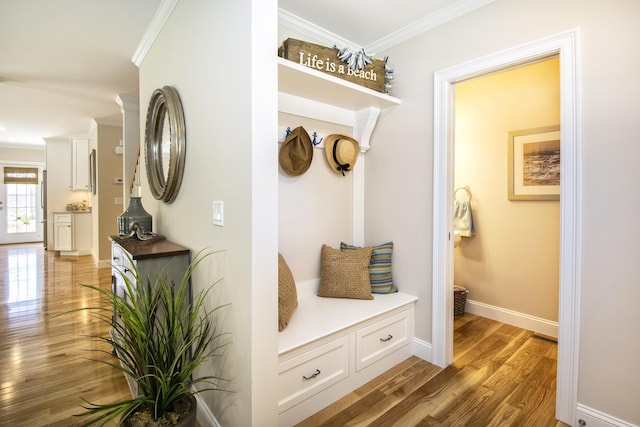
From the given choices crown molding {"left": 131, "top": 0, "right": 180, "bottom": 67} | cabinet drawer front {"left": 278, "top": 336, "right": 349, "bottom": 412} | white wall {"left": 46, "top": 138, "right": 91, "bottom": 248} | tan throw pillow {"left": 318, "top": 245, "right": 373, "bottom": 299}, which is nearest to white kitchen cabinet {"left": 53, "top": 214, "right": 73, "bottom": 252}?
white wall {"left": 46, "top": 138, "right": 91, "bottom": 248}

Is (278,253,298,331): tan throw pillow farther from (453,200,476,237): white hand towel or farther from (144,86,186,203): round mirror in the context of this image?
(453,200,476,237): white hand towel

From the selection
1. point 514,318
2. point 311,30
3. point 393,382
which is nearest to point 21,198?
point 311,30

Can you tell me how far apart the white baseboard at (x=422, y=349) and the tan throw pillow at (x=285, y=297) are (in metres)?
0.96

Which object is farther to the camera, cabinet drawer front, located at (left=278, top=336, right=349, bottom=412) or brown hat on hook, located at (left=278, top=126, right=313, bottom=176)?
brown hat on hook, located at (left=278, top=126, right=313, bottom=176)

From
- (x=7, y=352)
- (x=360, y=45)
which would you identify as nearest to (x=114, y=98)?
(x=7, y=352)

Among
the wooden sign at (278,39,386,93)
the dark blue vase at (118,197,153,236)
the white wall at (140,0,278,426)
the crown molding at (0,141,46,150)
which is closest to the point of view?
the white wall at (140,0,278,426)

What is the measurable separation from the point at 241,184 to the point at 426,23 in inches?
70.9

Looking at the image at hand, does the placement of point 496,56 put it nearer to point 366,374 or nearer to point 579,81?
point 579,81

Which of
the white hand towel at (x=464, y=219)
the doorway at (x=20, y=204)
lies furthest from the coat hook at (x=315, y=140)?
the doorway at (x=20, y=204)

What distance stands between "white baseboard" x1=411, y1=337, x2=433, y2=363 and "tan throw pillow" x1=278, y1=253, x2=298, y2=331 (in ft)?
3.14

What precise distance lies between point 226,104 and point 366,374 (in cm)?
174

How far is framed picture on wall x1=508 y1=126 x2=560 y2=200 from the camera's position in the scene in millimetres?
2633

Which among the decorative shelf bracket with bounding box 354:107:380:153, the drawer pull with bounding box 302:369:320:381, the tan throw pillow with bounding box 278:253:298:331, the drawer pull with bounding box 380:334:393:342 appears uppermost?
the decorative shelf bracket with bounding box 354:107:380:153

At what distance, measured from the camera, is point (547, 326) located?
268 cm
